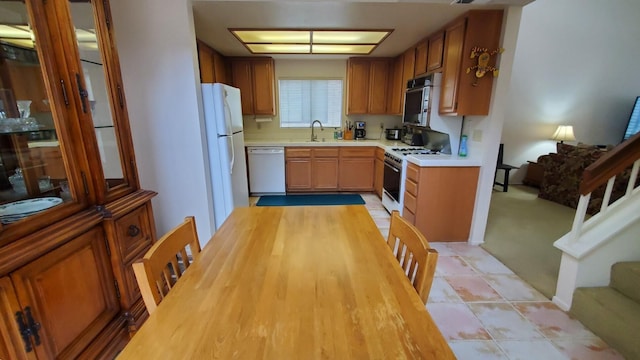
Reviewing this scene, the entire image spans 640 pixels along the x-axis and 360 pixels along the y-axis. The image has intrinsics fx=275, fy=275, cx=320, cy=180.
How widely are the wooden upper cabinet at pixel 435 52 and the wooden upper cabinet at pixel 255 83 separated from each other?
8.33 feet

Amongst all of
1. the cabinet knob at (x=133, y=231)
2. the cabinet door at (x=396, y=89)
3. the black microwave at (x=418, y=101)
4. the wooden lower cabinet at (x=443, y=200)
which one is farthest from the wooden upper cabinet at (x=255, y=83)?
the cabinet knob at (x=133, y=231)

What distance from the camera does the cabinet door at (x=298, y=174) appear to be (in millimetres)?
4621

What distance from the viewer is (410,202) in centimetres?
311

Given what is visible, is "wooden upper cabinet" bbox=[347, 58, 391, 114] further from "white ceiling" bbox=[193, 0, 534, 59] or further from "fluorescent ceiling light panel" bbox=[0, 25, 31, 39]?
"fluorescent ceiling light panel" bbox=[0, 25, 31, 39]

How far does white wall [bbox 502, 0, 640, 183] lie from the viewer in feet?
16.8

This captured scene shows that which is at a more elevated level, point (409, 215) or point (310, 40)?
point (310, 40)

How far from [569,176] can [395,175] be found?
9.09 feet

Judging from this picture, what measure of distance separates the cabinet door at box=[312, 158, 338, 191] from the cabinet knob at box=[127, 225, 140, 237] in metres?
3.08

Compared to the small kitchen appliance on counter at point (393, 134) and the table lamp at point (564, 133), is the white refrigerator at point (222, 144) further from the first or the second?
the table lamp at point (564, 133)

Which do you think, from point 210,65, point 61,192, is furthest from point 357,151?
point 61,192

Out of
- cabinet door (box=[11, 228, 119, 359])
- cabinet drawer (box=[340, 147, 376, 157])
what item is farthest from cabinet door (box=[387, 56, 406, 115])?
cabinet door (box=[11, 228, 119, 359])

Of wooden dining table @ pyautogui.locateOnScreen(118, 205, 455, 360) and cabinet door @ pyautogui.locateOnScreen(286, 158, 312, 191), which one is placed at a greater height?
wooden dining table @ pyautogui.locateOnScreen(118, 205, 455, 360)

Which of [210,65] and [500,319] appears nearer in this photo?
[500,319]

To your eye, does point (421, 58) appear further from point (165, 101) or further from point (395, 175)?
point (165, 101)
